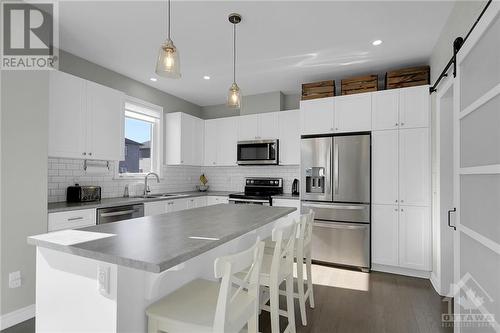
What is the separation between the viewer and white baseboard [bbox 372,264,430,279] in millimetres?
3355

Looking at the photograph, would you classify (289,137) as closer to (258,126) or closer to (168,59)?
(258,126)

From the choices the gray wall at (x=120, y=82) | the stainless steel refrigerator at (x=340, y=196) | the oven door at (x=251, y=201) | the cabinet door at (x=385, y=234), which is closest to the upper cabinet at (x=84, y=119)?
the gray wall at (x=120, y=82)

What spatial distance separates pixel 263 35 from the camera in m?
2.89

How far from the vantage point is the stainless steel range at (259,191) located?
14.2ft

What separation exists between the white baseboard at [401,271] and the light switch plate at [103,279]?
346 centimetres

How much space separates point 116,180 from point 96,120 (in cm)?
103

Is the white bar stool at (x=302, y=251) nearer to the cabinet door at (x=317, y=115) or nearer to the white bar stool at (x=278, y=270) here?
the white bar stool at (x=278, y=270)

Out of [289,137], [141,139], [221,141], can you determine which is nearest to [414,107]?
[289,137]

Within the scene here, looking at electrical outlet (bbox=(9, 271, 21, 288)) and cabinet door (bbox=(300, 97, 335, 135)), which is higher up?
cabinet door (bbox=(300, 97, 335, 135))

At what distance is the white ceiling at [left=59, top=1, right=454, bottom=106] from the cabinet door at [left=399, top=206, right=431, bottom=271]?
1.99 m

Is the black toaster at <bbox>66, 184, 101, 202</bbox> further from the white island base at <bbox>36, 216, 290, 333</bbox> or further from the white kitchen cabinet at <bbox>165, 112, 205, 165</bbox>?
the white island base at <bbox>36, 216, 290, 333</bbox>

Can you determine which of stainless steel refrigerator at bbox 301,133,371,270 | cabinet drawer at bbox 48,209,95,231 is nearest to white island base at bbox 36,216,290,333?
cabinet drawer at bbox 48,209,95,231

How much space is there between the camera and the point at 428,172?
10.8ft

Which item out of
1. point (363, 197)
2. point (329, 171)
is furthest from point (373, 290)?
point (329, 171)
